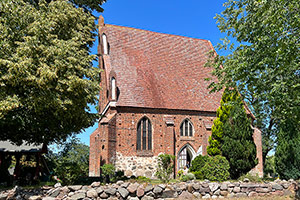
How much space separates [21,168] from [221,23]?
44.8ft

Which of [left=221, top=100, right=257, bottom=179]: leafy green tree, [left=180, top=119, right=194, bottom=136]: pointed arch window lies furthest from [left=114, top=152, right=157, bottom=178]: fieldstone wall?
[left=221, top=100, right=257, bottom=179]: leafy green tree

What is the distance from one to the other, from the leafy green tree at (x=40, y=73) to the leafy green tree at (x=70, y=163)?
186 cm

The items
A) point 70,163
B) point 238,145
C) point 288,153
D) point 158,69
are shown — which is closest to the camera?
point 70,163

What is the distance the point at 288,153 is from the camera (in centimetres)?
2139

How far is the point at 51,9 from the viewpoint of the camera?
46.3 feet

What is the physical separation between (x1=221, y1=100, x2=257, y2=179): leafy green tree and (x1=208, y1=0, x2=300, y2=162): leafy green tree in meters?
7.69

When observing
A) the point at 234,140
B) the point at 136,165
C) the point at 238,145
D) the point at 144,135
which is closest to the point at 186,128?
the point at 144,135

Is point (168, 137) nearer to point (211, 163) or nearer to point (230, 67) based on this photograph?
point (211, 163)

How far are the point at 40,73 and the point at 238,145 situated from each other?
1425cm

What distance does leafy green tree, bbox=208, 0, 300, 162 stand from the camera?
10.3 metres

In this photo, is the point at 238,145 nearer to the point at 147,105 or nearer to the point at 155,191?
the point at 147,105

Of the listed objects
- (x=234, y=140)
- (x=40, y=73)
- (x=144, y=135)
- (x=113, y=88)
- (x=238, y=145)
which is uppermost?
A: (x=113, y=88)

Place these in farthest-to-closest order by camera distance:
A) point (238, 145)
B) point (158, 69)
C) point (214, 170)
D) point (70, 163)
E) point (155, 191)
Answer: point (158, 69), point (238, 145), point (214, 170), point (70, 163), point (155, 191)

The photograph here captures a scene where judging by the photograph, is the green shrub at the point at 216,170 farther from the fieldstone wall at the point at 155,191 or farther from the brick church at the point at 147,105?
the brick church at the point at 147,105
